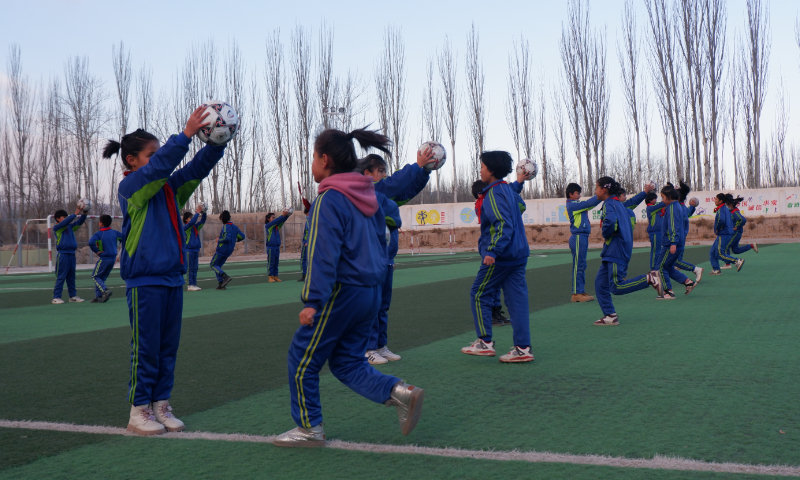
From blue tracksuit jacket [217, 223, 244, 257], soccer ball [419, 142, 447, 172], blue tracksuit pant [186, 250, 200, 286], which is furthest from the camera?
blue tracksuit jacket [217, 223, 244, 257]

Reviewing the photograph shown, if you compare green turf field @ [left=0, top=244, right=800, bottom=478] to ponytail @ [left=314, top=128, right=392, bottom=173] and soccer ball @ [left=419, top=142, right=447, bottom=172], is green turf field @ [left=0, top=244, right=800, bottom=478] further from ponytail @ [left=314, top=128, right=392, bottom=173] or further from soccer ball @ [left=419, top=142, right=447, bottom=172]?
soccer ball @ [left=419, top=142, right=447, bottom=172]

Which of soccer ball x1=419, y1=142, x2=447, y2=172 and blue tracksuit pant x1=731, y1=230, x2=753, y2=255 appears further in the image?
blue tracksuit pant x1=731, y1=230, x2=753, y2=255

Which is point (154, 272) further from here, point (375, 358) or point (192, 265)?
point (192, 265)

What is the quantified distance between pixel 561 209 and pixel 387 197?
3657 centimetres

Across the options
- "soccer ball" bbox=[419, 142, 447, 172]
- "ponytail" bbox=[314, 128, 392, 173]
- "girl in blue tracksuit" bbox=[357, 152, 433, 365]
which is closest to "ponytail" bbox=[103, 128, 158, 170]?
"ponytail" bbox=[314, 128, 392, 173]

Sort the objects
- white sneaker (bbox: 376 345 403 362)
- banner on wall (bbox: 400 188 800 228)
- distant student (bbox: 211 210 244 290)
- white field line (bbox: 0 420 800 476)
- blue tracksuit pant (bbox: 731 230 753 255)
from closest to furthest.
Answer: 1. white field line (bbox: 0 420 800 476)
2. white sneaker (bbox: 376 345 403 362)
3. distant student (bbox: 211 210 244 290)
4. blue tracksuit pant (bbox: 731 230 753 255)
5. banner on wall (bbox: 400 188 800 228)

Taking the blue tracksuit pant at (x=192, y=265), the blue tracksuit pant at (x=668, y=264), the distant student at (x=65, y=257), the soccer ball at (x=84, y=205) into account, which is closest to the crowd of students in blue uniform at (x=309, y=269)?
the blue tracksuit pant at (x=668, y=264)

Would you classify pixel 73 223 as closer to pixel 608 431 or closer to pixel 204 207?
pixel 204 207

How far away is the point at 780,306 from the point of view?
902 cm

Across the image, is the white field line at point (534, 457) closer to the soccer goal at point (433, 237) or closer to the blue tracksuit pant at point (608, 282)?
the blue tracksuit pant at point (608, 282)

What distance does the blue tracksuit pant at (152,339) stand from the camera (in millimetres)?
3943

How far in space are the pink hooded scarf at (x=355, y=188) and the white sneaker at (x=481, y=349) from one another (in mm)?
2889

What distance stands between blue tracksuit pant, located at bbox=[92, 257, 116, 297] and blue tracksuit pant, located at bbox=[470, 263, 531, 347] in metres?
9.03

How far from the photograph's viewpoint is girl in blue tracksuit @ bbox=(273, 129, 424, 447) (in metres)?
3.46
